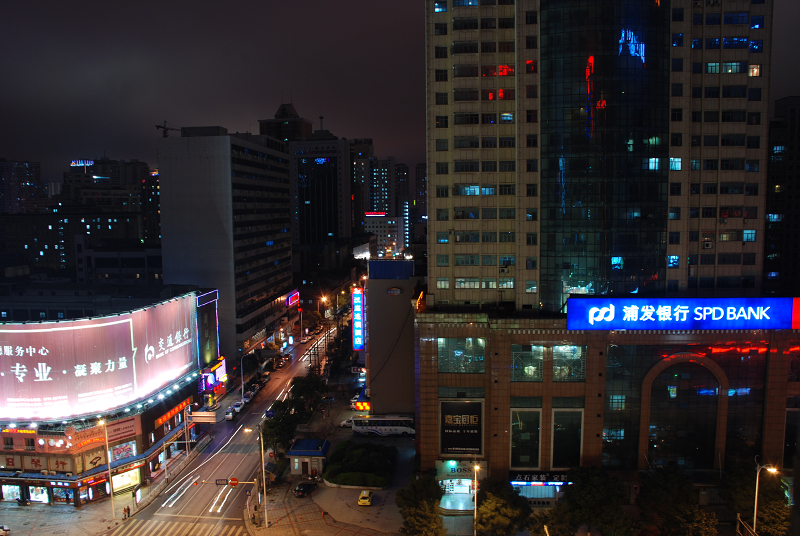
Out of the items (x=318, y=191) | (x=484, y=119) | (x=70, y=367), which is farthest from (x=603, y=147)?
(x=318, y=191)

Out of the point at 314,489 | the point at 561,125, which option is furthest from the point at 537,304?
the point at 314,489

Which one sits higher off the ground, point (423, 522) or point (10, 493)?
point (423, 522)

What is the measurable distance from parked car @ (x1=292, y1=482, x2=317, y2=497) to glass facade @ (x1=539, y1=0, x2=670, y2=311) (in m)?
27.2

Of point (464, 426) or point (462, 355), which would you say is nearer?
point (464, 426)

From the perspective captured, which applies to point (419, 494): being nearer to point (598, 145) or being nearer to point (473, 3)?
point (598, 145)

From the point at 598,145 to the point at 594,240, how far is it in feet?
28.1

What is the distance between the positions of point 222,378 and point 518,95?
2041 inches

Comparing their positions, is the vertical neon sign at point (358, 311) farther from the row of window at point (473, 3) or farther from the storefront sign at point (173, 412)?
the row of window at point (473, 3)

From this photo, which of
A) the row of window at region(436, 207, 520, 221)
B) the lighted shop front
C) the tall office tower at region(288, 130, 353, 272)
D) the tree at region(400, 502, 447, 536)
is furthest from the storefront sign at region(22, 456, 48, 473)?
the tall office tower at region(288, 130, 353, 272)

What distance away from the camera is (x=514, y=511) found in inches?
1411

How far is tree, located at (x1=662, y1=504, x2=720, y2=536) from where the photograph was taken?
115ft

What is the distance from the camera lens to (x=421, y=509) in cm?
3544

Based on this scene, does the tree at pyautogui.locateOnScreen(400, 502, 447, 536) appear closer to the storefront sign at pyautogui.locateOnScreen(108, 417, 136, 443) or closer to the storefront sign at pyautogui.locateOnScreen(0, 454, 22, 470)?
the storefront sign at pyautogui.locateOnScreen(108, 417, 136, 443)

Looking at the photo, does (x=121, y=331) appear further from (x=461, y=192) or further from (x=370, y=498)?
(x=461, y=192)
